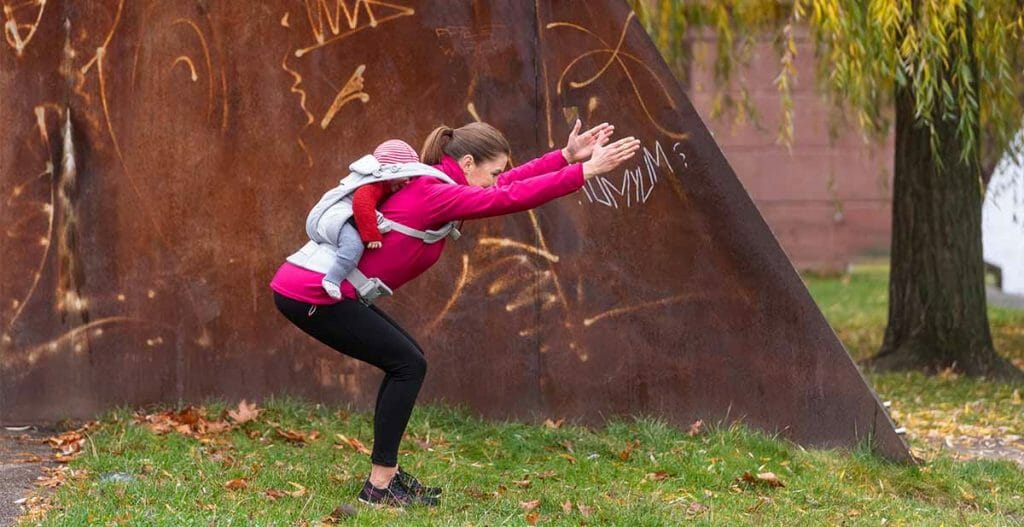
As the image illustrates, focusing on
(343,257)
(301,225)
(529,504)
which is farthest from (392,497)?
(301,225)

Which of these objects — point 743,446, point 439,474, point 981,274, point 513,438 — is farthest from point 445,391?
point 981,274

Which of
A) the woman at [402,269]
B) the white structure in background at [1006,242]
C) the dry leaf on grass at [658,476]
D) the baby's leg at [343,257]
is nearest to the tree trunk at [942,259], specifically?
the dry leaf on grass at [658,476]

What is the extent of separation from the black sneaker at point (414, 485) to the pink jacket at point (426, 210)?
2.50ft

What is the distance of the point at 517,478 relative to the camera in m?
6.11

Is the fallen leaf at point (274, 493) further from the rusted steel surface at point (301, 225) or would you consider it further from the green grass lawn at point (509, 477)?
the rusted steel surface at point (301, 225)

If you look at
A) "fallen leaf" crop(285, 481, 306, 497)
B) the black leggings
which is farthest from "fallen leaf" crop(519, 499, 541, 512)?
"fallen leaf" crop(285, 481, 306, 497)

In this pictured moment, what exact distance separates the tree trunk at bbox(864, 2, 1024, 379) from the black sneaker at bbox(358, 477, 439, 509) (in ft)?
17.9

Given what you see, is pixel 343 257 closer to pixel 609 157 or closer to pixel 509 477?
pixel 609 157

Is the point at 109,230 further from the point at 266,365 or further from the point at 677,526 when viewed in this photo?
the point at 677,526

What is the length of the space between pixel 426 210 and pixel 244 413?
2089 millimetres

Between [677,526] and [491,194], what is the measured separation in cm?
142

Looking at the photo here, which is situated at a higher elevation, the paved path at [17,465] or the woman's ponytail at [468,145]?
the woman's ponytail at [468,145]

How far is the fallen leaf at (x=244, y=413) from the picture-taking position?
676cm

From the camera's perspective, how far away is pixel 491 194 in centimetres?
511
